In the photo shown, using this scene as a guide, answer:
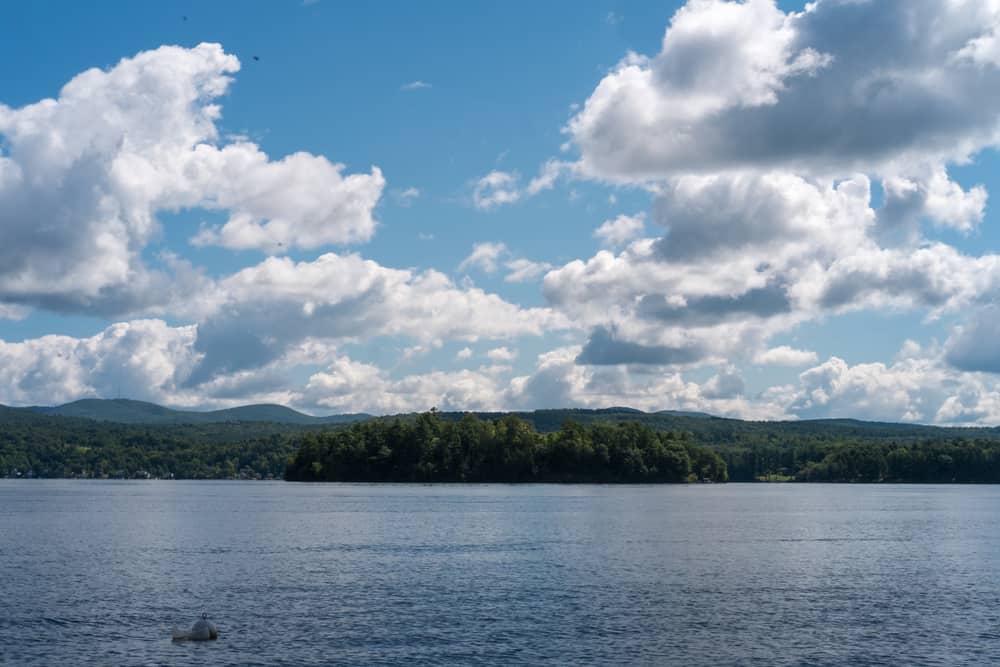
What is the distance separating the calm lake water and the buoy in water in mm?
617

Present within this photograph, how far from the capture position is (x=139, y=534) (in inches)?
4156

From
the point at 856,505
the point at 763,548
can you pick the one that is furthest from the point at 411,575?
the point at 856,505

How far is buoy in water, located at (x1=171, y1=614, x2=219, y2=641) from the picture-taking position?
1887 inches

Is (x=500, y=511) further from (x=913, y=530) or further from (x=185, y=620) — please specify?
(x=185, y=620)

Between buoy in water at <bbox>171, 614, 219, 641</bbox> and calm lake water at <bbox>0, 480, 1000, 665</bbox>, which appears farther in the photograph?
buoy in water at <bbox>171, 614, 219, 641</bbox>

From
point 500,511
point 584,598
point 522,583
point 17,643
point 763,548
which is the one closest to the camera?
point 17,643

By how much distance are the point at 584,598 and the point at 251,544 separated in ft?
140

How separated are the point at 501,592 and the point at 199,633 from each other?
20932 millimetres

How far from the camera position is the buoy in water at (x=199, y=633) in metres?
47.9

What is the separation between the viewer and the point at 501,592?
63875 millimetres

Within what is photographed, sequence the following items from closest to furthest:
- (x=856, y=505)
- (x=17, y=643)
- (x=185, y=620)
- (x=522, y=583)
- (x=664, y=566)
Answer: (x=17, y=643) → (x=185, y=620) → (x=522, y=583) → (x=664, y=566) → (x=856, y=505)

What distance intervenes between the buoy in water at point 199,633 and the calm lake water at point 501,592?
24.3 inches

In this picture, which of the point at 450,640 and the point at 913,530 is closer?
the point at 450,640

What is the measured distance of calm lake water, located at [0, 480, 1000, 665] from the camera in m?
47.0
